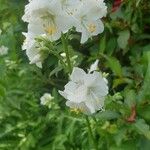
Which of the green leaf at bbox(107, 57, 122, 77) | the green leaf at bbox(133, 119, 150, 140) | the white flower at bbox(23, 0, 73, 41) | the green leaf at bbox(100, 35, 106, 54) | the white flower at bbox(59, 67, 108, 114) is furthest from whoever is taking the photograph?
the green leaf at bbox(100, 35, 106, 54)

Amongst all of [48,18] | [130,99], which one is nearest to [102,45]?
[130,99]

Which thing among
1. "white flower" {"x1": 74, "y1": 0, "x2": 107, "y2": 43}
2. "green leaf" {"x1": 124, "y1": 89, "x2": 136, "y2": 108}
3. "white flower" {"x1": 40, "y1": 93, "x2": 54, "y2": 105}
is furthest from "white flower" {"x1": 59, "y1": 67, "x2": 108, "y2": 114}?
"white flower" {"x1": 40, "y1": 93, "x2": 54, "y2": 105}

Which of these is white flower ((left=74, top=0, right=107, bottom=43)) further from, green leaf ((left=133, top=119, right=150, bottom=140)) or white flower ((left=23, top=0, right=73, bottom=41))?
green leaf ((left=133, top=119, right=150, bottom=140))

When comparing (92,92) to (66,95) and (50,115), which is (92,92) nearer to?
(66,95)

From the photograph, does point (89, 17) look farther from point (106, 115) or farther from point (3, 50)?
point (3, 50)

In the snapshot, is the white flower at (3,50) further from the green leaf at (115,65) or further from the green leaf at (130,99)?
the green leaf at (130,99)
